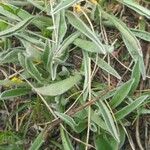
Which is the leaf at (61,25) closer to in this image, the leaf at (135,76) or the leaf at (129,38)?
the leaf at (129,38)

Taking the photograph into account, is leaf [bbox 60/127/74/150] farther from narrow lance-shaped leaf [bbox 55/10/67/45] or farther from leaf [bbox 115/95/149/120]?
narrow lance-shaped leaf [bbox 55/10/67/45]

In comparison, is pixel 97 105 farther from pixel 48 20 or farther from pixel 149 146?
pixel 48 20

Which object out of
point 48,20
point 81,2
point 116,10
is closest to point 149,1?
point 116,10

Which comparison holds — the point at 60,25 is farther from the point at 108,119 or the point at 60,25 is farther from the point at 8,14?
the point at 108,119

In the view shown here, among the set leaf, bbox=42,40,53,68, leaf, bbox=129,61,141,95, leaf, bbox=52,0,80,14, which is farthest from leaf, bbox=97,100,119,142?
leaf, bbox=52,0,80,14

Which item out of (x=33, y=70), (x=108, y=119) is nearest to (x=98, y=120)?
(x=108, y=119)

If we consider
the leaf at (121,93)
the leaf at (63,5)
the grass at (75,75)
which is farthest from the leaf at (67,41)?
the leaf at (121,93)
